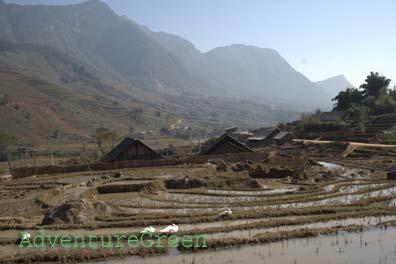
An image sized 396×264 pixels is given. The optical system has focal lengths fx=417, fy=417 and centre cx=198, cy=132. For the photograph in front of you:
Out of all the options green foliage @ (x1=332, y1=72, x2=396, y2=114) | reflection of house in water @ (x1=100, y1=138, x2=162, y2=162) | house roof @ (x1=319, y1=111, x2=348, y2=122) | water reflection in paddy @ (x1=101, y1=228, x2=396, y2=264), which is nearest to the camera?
water reflection in paddy @ (x1=101, y1=228, x2=396, y2=264)

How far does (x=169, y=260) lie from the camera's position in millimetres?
9977

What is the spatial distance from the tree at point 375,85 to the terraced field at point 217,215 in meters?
56.3

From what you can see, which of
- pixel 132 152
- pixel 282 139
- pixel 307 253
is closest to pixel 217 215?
pixel 307 253

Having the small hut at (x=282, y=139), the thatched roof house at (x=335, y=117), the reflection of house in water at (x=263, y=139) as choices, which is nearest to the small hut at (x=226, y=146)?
the small hut at (x=282, y=139)

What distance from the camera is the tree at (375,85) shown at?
75.6 m

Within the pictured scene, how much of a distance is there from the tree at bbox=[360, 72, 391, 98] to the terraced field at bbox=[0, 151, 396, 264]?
56.3m

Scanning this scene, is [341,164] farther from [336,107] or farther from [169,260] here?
[336,107]

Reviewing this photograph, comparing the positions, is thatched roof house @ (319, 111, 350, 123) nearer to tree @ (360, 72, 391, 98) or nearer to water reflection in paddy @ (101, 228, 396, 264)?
tree @ (360, 72, 391, 98)

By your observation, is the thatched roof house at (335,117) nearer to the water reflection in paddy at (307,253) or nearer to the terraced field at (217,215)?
the terraced field at (217,215)

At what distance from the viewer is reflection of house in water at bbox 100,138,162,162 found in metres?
37.9

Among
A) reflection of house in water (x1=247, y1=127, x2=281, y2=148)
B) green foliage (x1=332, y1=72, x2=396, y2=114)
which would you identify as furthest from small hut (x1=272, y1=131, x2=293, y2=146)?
green foliage (x1=332, y1=72, x2=396, y2=114)

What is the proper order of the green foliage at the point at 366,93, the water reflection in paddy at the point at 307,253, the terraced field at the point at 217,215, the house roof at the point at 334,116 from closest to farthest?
the water reflection in paddy at the point at 307,253 < the terraced field at the point at 217,215 < the house roof at the point at 334,116 < the green foliage at the point at 366,93

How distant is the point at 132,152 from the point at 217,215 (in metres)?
24.7

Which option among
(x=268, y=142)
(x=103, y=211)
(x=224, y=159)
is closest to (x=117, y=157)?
(x=224, y=159)
